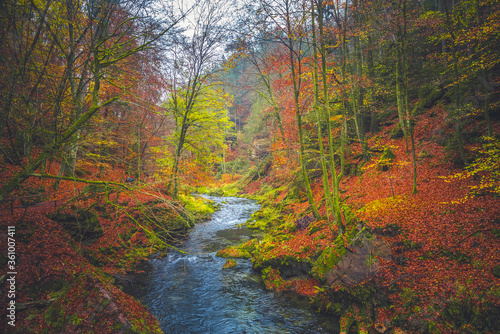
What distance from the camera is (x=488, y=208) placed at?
19.2 ft

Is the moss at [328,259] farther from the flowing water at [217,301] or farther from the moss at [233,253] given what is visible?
the moss at [233,253]

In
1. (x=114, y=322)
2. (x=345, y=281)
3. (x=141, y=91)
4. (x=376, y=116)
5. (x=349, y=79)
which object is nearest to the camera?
(x=114, y=322)

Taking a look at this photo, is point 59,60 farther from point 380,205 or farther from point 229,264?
point 380,205

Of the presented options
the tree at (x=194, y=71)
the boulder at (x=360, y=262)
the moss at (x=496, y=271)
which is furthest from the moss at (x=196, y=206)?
the moss at (x=496, y=271)

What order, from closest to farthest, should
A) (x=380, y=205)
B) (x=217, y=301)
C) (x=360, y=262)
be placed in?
(x=360, y=262)
(x=217, y=301)
(x=380, y=205)

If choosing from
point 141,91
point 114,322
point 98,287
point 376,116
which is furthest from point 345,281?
point 376,116

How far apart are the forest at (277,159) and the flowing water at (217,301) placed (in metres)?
0.47

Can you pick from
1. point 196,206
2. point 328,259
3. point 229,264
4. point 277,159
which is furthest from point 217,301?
point 196,206

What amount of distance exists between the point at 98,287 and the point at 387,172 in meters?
12.4

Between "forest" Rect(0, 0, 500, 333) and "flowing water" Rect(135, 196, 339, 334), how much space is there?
1.54ft

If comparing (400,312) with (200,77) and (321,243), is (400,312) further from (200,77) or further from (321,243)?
(200,77)

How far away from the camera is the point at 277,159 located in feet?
46.1

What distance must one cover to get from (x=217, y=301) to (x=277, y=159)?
30.1ft

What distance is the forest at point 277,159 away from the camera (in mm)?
4230
